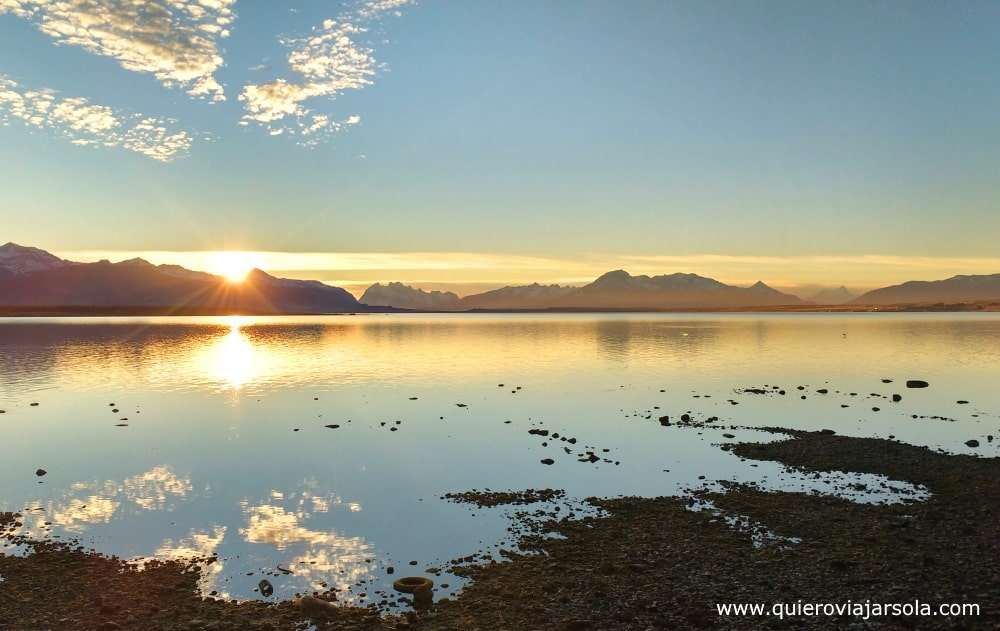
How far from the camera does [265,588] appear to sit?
18203 millimetres

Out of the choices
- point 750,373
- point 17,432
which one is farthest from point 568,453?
point 750,373

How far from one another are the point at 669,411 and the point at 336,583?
37285mm

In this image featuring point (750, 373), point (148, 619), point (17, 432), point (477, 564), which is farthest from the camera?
point (750, 373)

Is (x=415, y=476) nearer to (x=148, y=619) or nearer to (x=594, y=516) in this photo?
(x=594, y=516)

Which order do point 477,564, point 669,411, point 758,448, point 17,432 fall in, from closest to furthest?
point 477,564 → point 758,448 → point 17,432 → point 669,411

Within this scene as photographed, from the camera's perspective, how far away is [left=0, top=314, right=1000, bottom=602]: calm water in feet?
75.3

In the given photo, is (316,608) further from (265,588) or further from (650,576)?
(650,576)

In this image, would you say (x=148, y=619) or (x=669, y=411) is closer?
(x=148, y=619)

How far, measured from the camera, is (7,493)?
2800 centimetres

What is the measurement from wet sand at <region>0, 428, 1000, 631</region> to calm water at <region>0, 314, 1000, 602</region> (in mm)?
1713

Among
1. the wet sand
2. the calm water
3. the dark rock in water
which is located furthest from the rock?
the dark rock in water
